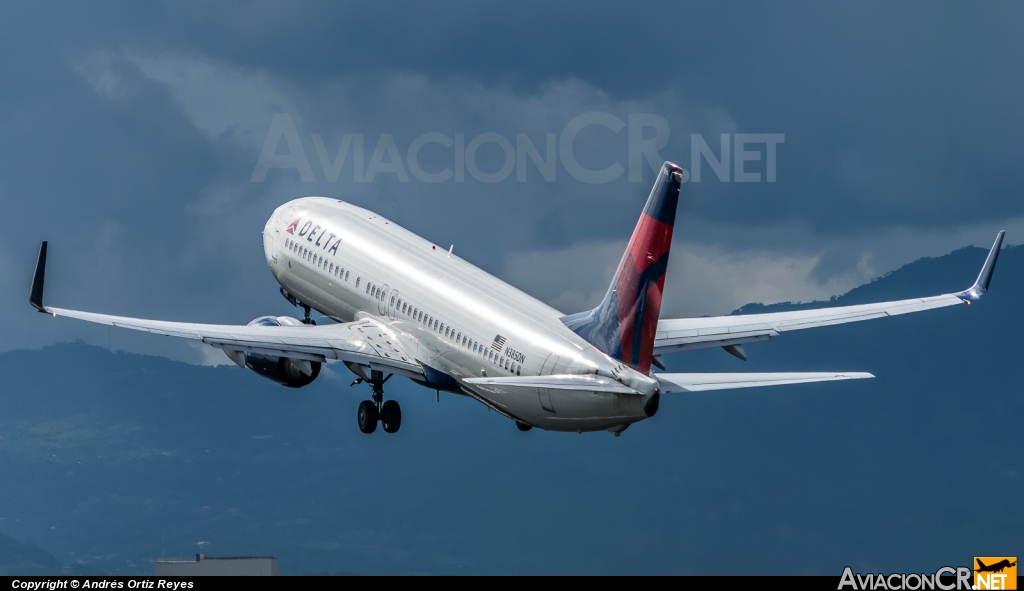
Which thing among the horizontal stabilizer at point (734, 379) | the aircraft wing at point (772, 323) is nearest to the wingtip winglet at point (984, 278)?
the aircraft wing at point (772, 323)

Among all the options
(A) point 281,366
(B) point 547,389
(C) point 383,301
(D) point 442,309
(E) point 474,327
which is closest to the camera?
(B) point 547,389

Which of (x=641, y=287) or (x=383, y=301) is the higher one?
(x=383, y=301)

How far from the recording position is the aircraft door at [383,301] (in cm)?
6812

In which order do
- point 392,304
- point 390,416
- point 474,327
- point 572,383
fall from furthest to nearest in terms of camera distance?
point 390,416
point 392,304
point 474,327
point 572,383

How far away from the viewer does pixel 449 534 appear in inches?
7367

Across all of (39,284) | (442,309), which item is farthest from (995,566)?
(39,284)

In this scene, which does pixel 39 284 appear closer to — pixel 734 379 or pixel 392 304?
pixel 392 304

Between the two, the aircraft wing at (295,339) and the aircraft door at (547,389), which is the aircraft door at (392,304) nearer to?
the aircraft wing at (295,339)

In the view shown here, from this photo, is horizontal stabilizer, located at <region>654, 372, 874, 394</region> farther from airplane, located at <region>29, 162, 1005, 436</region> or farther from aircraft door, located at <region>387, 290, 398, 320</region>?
aircraft door, located at <region>387, 290, 398, 320</region>

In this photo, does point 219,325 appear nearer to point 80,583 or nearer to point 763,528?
point 80,583

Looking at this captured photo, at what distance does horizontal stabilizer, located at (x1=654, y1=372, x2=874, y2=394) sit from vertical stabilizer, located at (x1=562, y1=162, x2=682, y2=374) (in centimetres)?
136

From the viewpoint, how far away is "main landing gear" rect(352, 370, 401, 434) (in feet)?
226

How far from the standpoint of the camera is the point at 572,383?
54.7m

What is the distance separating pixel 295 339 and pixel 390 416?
17.7ft
